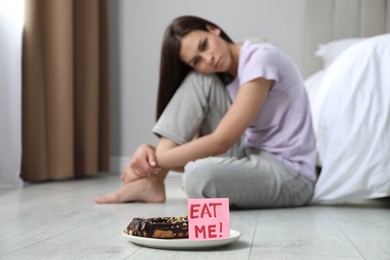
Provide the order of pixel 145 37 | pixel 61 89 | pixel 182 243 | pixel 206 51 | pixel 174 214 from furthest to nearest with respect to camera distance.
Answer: pixel 145 37
pixel 61 89
pixel 206 51
pixel 174 214
pixel 182 243

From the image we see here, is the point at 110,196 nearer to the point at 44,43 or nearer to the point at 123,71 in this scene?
the point at 44,43

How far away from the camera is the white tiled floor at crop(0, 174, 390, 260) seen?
1.33m

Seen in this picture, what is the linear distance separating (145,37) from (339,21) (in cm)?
126

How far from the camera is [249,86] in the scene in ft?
7.17

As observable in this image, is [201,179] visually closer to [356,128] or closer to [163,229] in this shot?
[356,128]

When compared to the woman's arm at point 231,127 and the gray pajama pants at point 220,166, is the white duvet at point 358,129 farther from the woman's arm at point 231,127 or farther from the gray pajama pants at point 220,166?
the woman's arm at point 231,127

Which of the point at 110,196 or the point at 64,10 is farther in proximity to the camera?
the point at 64,10

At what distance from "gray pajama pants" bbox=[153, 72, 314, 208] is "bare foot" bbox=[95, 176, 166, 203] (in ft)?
0.63

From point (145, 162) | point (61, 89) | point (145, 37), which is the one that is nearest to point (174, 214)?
point (145, 162)

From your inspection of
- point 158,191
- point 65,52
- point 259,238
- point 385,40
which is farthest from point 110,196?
point 65,52

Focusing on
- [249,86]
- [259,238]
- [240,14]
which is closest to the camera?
[259,238]

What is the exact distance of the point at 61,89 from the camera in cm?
353

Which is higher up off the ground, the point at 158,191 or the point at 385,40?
the point at 385,40

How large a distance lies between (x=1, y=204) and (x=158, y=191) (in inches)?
22.8
